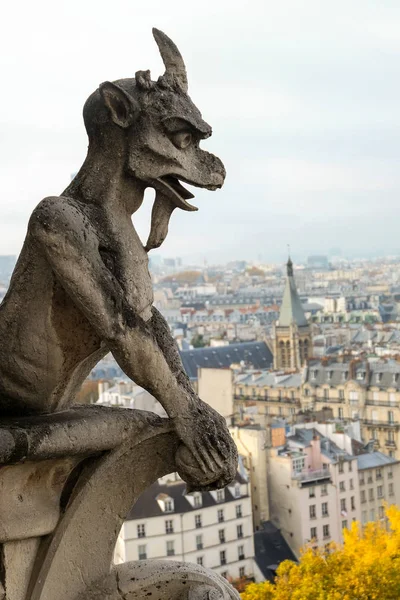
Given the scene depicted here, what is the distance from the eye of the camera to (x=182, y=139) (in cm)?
354

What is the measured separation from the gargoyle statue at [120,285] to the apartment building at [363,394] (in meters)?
39.5

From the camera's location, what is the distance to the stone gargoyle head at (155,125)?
346cm

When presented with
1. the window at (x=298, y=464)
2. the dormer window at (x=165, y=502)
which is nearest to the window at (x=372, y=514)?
the window at (x=298, y=464)

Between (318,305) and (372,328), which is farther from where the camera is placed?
(318,305)

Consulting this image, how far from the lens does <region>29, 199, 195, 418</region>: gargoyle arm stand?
3225 millimetres

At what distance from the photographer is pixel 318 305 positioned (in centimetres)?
14112

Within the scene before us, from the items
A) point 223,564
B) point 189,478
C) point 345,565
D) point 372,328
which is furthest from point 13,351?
point 372,328

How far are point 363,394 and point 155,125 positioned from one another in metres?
45.3

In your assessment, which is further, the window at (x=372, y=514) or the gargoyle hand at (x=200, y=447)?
the window at (x=372, y=514)

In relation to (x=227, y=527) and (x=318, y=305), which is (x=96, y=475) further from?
(x=318, y=305)

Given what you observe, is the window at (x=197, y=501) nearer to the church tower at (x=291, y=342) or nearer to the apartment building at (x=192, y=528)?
the apartment building at (x=192, y=528)

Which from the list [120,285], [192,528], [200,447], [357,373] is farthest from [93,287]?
[357,373]

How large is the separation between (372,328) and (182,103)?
83.9 metres

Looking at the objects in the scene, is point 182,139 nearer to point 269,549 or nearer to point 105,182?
point 105,182
